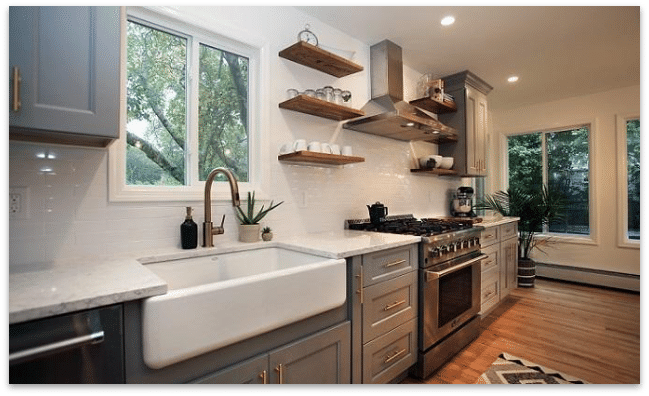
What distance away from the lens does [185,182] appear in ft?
5.44

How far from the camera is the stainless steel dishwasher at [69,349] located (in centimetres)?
72

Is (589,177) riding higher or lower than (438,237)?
higher

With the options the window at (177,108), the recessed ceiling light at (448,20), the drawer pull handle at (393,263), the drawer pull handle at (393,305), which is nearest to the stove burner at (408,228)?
the drawer pull handle at (393,263)

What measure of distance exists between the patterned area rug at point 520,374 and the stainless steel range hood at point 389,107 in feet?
5.56

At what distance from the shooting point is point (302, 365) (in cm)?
120

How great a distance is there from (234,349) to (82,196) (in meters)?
0.92

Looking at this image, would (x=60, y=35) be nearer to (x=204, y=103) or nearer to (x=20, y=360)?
(x=204, y=103)

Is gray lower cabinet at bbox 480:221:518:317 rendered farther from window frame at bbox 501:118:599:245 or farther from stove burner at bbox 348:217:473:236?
window frame at bbox 501:118:599:245

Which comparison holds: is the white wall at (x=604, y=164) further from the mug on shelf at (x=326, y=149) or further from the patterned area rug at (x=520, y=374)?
the mug on shelf at (x=326, y=149)

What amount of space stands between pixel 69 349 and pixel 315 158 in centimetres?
145

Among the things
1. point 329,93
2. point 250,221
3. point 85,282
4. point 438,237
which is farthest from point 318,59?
point 85,282

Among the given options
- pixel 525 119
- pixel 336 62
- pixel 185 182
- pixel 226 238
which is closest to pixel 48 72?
pixel 185 182

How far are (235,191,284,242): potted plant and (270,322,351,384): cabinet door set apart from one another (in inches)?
25.8

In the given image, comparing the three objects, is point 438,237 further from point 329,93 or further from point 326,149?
point 329,93
